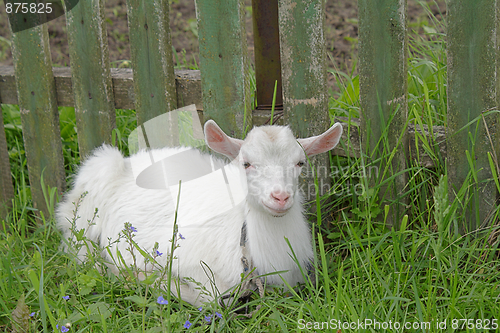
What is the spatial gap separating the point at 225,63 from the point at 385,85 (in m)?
0.93

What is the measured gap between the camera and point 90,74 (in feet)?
9.87

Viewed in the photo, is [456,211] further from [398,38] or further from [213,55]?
[213,55]

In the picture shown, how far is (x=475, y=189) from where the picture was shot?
2395mm

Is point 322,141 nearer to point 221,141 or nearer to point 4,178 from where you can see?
point 221,141

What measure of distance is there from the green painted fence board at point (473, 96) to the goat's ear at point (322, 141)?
0.63m

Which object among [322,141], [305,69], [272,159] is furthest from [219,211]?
[305,69]

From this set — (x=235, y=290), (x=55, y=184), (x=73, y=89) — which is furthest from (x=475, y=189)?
(x=55, y=184)

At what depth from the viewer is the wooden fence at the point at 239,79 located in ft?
7.58

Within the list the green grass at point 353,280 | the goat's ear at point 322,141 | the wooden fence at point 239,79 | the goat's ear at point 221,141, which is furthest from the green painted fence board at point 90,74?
the goat's ear at point 322,141

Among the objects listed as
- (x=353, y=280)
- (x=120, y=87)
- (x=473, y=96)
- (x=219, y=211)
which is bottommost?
(x=353, y=280)

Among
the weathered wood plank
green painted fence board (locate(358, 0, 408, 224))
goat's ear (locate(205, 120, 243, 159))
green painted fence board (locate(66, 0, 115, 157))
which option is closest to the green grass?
green painted fence board (locate(358, 0, 408, 224))

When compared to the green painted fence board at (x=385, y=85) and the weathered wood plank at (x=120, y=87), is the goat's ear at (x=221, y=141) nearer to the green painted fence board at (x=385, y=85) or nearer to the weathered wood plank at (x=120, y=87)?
the weathered wood plank at (x=120, y=87)

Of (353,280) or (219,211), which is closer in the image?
(353,280)

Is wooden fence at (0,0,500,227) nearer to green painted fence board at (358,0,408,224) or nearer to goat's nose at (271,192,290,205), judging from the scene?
green painted fence board at (358,0,408,224)
